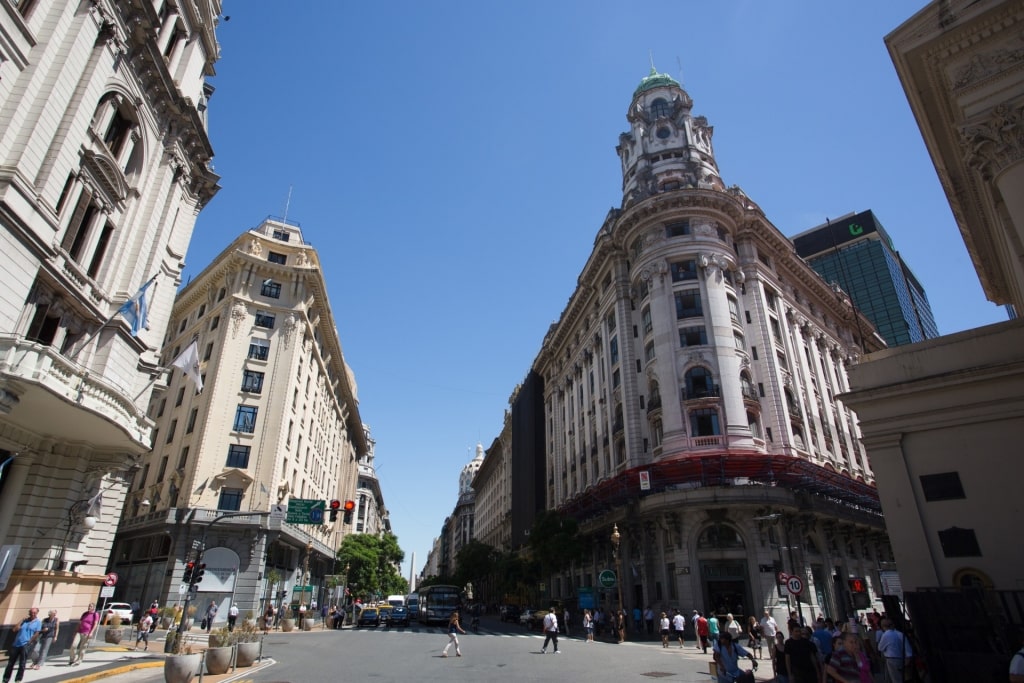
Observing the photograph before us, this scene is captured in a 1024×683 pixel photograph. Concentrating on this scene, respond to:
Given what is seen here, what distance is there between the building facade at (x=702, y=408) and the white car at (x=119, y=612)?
98.5ft

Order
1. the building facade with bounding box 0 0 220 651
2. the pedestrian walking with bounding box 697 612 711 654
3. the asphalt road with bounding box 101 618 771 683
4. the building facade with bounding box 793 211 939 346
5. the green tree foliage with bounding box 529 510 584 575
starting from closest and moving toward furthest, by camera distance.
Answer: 1. the asphalt road with bounding box 101 618 771 683
2. the building facade with bounding box 0 0 220 651
3. the pedestrian walking with bounding box 697 612 711 654
4. the green tree foliage with bounding box 529 510 584 575
5. the building facade with bounding box 793 211 939 346

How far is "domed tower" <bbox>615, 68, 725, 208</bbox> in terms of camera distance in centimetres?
5244

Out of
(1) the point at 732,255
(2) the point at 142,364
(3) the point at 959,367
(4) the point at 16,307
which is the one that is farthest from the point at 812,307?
(4) the point at 16,307

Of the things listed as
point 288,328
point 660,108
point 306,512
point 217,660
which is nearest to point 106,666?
point 217,660

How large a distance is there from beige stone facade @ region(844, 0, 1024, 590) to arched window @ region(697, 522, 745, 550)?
52.8 ft

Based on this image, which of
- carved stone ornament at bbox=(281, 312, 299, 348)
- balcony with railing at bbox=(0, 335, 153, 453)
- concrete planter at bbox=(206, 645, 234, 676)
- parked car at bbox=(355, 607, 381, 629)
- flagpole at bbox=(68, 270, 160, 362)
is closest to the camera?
balcony with railing at bbox=(0, 335, 153, 453)

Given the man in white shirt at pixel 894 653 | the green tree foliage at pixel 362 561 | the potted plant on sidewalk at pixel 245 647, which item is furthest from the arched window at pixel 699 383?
the green tree foliage at pixel 362 561

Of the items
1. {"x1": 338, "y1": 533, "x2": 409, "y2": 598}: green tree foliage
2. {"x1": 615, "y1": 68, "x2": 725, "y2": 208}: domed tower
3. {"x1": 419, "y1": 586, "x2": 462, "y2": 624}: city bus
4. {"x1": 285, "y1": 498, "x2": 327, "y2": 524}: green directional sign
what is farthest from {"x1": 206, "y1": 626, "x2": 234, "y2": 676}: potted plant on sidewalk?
{"x1": 615, "y1": 68, "x2": 725, "y2": 208}: domed tower

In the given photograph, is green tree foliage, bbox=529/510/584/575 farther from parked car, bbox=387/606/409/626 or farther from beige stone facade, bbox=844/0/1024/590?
beige stone facade, bbox=844/0/1024/590

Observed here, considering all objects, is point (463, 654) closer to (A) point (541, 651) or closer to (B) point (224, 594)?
(A) point (541, 651)

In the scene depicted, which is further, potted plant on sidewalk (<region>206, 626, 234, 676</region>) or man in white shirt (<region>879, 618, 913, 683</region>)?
potted plant on sidewalk (<region>206, 626, 234, 676</region>)

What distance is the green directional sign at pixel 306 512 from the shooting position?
3136 centimetres

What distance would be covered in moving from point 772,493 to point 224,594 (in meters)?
37.0

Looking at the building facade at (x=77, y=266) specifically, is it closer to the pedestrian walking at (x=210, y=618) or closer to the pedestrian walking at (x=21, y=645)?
the pedestrian walking at (x=21, y=645)
